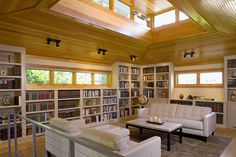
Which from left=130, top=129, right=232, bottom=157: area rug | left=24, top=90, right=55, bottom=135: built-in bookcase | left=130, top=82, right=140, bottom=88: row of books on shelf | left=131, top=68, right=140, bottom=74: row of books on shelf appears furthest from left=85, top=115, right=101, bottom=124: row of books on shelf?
left=131, top=68, right=140, bottom=74: row of books on shelf

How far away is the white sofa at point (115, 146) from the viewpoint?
190cm

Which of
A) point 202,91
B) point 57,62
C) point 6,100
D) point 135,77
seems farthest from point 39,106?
point 202,91

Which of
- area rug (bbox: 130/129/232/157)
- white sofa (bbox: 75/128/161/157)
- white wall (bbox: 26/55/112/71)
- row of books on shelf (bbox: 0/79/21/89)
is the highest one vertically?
white wall (bbox: 26/55/112/71)

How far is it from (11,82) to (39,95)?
742mm

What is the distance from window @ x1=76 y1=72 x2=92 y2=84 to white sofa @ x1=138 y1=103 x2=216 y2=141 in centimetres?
217

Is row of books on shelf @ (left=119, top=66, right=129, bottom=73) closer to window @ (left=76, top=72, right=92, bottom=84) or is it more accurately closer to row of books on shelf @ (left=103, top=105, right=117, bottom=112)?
window @ (left=76, top=72, right=92, bottom=84)

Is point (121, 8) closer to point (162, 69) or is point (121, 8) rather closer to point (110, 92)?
point (110, 92)

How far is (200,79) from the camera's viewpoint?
5879 millimetres

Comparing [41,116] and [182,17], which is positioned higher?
[182,17]

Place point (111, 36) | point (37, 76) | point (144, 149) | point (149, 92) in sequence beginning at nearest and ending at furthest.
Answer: point (144, 149) → point (111, 36) → point (37, 76) → point (149, 92)

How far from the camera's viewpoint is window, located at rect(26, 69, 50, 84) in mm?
4363

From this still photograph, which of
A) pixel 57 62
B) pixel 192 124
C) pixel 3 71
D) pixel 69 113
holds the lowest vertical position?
pixel 192 124

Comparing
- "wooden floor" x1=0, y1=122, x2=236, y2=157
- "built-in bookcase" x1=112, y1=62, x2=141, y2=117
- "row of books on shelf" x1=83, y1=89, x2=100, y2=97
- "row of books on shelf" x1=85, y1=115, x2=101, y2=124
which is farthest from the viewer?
"built-in bookcase" x1=112, y1=62, x2=141, y2=117

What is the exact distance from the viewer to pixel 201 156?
9.90ft
